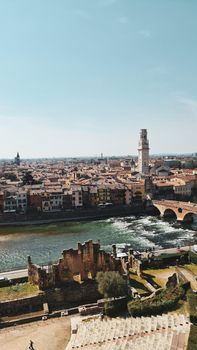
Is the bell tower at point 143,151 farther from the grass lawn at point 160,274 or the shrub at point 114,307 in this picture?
the shrub at point 114,307

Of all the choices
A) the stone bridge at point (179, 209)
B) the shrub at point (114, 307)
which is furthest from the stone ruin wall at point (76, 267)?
the stone bridge at point (179, 209)

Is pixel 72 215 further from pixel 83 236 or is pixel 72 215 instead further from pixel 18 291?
pixel 18 291

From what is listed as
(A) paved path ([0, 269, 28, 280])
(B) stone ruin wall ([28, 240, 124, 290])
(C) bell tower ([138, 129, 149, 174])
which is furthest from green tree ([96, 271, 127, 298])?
(C) bell tower ([138, 129, 149, 174])

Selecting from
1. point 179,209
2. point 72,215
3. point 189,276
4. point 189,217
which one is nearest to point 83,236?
point 72,215

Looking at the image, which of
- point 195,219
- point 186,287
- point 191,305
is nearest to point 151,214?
point 195,219

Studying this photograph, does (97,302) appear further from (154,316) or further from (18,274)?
(18,274)

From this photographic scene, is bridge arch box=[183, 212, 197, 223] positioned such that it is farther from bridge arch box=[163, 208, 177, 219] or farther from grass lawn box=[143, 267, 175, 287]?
grass lawn box=[143, 267, 175, 287]
